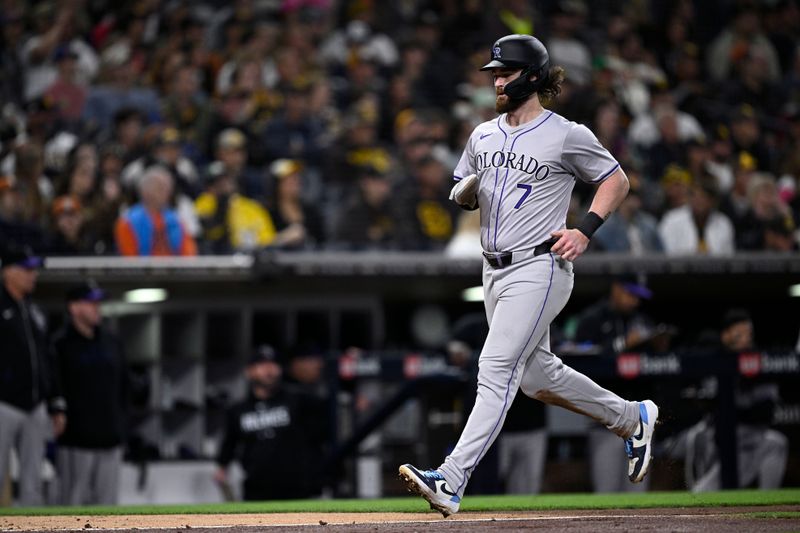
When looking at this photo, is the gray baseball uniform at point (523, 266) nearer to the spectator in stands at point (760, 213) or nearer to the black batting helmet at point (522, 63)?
the black batting helmet at point (522, 63)

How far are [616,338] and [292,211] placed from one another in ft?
10.8

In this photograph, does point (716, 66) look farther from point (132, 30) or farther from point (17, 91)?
point (17, 91)

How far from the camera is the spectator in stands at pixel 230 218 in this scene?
35.9 feet

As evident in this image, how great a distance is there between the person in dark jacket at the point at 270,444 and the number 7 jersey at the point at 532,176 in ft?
12.5

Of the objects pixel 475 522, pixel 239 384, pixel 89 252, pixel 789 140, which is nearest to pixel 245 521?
pixel 475 522

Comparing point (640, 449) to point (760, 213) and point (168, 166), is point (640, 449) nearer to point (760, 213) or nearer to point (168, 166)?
point (168, 166)

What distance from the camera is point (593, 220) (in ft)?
17.5

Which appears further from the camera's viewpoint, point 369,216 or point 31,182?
point 369,216

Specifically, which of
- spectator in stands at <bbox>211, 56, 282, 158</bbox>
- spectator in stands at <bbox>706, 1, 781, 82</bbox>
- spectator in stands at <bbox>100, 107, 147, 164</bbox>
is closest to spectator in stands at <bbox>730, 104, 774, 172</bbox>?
spectator in stands at <bbox>706, 1, 781, 82</bbox>

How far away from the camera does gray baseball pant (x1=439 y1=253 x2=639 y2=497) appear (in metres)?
5.31

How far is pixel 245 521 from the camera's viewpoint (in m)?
5.81

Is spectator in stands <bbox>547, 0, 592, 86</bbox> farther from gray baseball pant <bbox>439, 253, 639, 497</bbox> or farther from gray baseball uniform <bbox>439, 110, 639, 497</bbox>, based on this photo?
gray baseball pant <bbox>439, 253, 639, 497</bbox>

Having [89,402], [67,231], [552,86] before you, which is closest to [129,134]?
[67,231]

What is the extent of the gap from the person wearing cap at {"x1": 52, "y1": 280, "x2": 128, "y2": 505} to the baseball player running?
3.99 meters
